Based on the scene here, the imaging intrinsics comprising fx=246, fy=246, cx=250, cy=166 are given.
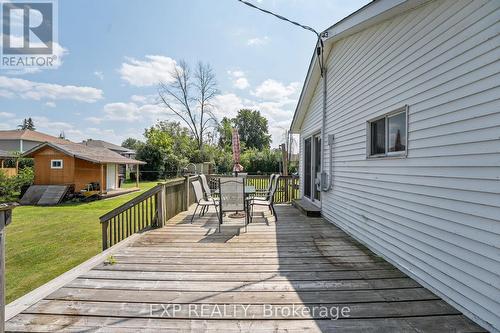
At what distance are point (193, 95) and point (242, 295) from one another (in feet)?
87.7

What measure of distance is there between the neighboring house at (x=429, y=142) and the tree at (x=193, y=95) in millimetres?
23310

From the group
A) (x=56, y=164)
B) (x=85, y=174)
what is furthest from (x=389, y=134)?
(x=56, y=164)

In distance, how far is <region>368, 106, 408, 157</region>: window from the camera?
325 centimetres

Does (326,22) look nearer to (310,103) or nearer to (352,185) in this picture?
(310,103)

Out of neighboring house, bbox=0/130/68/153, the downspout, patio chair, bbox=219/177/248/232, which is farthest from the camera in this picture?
neighboring house, bbox=0/130/68/153

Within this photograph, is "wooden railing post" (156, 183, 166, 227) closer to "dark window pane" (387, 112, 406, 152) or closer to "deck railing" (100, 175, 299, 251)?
"deck railing" (100, 175, 299, 251)

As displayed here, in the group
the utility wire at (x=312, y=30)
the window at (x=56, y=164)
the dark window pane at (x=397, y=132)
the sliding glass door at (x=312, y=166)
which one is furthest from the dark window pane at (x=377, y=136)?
the window at (x=56, y=164)

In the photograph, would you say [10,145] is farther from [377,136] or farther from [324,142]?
[377,136]

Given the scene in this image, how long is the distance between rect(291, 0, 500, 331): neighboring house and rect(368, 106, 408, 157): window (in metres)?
0.02

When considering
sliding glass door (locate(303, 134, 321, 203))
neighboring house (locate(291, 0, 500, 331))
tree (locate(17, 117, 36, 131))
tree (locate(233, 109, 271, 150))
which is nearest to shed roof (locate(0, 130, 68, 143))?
tree (locate(233, 109, 271, 150))

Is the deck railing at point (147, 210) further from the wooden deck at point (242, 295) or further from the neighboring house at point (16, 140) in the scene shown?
the neighboring house at point (16, 140)

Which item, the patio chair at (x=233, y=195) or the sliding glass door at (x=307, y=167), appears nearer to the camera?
the patio chair at (x=233, y=195)

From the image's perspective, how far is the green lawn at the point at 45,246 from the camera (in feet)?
14.0

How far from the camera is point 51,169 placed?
13.9 m
